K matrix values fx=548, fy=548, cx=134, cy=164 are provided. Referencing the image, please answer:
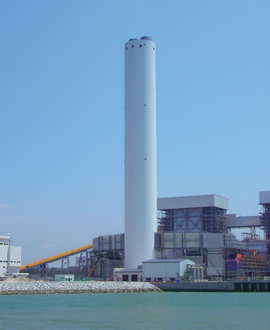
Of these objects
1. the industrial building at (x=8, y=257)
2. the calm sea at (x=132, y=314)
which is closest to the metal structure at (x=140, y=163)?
the industrial building at (x=8, y=257)

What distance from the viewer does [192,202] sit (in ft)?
Answer: 315

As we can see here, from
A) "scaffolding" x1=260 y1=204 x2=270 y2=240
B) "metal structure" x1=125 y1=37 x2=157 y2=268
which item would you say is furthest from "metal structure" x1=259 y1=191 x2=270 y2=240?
"metal structure" x1=125 y1=37 x2=157 y2=268

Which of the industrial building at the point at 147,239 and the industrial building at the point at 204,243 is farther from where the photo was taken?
the industrial building at the point at 204,243

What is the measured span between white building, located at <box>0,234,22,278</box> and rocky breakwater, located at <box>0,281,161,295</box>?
27.7 m

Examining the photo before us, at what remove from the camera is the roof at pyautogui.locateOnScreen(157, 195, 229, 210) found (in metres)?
94.6

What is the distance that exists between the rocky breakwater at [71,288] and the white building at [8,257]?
27687 mm

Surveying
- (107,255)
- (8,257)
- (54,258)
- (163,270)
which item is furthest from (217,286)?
(54,258)

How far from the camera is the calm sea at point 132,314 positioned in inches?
1307

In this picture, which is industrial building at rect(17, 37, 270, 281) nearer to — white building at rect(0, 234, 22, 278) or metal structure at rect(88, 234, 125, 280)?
metal structure at rect(88, 234, 125, 280)

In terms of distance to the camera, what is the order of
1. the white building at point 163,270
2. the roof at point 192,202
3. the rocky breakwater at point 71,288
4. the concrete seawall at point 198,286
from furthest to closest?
1. the roof at point 192,202
2. the white building at point 163,270
3. the concrete seawall at point 198,286
4. the rocky breakwater at point 71,288

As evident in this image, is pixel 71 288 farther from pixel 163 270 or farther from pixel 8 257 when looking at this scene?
pixel 8 257

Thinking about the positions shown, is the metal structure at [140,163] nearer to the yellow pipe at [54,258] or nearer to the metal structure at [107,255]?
the metal structure at [107,255]

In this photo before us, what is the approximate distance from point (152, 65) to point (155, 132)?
32.5 ft

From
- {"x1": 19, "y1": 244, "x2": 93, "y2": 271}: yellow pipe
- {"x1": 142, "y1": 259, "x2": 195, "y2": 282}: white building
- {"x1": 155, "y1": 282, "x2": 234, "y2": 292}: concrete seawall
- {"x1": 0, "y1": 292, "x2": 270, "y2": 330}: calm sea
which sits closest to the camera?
{"x1": 0, "y1": 292, "x2": 270, "y2": 330}: calm sea
